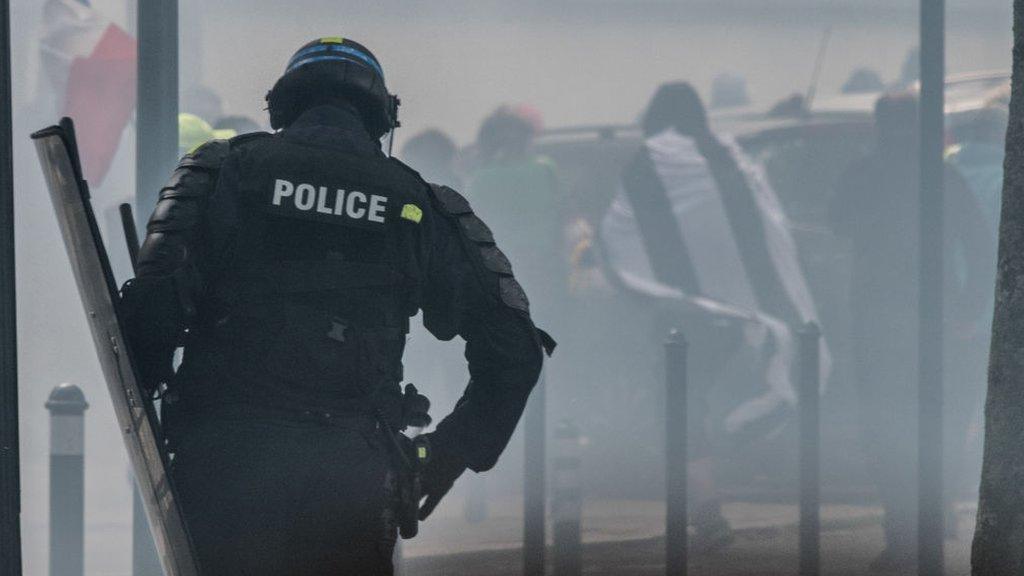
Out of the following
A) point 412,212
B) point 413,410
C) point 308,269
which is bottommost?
point 413,410

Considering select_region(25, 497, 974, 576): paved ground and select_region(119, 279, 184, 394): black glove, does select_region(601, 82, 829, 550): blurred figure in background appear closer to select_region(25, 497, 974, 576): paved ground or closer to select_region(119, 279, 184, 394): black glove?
select_region(25, 497, 974, 576): paved ground

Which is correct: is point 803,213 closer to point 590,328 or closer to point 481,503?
point 590,328

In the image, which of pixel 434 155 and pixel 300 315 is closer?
pixel 300 315

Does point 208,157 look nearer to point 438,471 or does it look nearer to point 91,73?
point 438,471

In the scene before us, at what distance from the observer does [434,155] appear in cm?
862

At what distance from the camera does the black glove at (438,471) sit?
3533 mm

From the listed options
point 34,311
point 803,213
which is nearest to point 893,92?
point 803,213

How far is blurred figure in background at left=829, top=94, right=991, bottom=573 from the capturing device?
7.95m

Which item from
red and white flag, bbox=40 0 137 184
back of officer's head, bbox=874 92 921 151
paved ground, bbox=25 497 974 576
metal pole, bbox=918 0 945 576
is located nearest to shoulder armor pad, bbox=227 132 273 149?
paved ground, bbox=25 497 974 576

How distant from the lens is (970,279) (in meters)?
8.50

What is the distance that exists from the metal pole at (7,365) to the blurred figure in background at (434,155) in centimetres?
528

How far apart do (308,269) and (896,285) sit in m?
5.33

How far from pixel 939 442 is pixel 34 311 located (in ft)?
13.1

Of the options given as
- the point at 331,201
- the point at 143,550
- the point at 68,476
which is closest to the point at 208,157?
the point at 331,201
